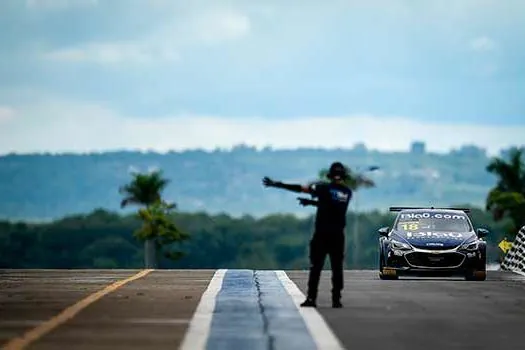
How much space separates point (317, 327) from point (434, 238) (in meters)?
15.9

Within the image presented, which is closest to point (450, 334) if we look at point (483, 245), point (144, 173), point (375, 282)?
point (375, 282)

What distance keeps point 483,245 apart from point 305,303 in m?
12.5

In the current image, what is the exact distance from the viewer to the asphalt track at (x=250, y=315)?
17.8m

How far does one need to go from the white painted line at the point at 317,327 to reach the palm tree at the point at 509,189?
321 feet

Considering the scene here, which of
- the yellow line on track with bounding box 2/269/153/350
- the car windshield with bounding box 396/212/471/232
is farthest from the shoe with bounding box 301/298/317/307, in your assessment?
the car windshield with bounding box 396/212/471/232

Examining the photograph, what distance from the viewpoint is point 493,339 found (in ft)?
60.1

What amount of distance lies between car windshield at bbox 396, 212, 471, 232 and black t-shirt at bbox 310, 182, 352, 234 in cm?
1284

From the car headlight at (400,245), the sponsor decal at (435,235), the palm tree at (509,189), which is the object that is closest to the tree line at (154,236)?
the palm tree at (509,189)

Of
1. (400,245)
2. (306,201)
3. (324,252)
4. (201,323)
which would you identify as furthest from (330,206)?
(400,245)

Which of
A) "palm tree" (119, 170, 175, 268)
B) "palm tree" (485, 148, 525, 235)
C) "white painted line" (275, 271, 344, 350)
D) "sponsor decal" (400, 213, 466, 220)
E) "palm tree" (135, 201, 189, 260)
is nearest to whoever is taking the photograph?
"white painted line" (275, 271, 344, 350)

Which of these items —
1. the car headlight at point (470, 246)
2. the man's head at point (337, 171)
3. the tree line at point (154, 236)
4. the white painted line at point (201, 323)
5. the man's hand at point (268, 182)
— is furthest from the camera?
the tree line at point (154, 236)

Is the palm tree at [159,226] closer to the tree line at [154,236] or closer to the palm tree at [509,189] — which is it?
the tree line at [154,236]

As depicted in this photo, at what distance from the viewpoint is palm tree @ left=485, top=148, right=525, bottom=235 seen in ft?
410

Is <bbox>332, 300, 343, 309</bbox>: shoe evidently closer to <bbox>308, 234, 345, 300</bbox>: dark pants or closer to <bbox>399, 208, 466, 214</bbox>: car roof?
<bbox>308, 234, 345, 300</bbox>: dark pants
